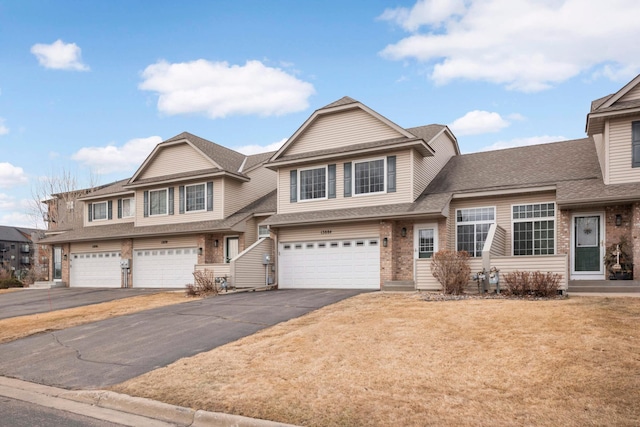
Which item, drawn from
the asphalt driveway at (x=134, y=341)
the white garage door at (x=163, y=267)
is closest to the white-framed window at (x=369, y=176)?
the asphalt driveway at (x=134, y=341)

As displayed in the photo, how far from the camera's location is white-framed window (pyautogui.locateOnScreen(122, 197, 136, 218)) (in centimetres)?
2949

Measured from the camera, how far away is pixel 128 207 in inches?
1172

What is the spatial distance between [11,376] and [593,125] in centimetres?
1821

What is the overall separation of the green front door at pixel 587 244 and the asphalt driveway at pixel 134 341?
8424 mm

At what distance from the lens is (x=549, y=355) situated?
23.5 ft

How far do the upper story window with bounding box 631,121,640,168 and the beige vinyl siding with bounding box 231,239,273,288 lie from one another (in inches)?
567

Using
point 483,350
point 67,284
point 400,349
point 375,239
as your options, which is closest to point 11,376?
point 400,349

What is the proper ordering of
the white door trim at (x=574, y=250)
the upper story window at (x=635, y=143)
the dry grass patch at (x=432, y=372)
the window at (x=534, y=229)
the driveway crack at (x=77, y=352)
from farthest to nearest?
the window at (x=534, y=229), the white door trim at (x=574, y=250), the upper story window at (x=635, y=143), the driveway crack at (x=77, y=352), the dry grass patch at (x=432, y=372)

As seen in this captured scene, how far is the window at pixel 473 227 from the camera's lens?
59.9 feet

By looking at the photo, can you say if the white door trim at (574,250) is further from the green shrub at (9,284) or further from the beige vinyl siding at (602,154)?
the green shrub at (9,284)

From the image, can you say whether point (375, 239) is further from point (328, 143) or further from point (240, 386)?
point (240, 386)

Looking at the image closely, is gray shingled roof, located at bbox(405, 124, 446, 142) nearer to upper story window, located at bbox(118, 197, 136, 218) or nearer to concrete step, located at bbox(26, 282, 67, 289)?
upper story window, located at bbox(118, 197, 136, 218)

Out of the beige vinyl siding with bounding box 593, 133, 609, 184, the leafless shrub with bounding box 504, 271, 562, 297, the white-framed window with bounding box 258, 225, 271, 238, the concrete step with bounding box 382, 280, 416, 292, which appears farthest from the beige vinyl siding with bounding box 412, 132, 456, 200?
the white-framed window with bounding box 258, 225, 271, 238

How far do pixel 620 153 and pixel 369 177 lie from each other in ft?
29.6
